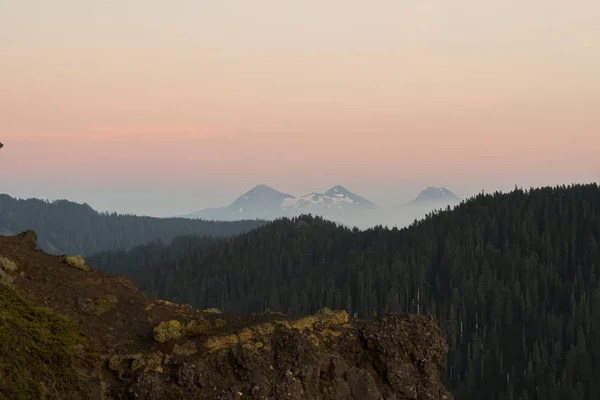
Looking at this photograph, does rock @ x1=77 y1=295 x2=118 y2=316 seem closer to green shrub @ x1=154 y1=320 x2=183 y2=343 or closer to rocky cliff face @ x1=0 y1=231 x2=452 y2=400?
rocky cliff face @ x1=0 y1=231 x2=452 y2=400

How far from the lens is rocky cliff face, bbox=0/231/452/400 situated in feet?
69.5

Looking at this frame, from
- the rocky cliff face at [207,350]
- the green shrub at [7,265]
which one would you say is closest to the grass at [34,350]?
the rocky cliff face at [207,350]

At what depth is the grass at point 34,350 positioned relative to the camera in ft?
60.4

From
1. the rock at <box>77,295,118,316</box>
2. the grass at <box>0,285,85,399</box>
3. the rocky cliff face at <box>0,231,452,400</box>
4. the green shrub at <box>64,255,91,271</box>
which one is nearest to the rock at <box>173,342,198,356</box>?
the rocky cliff face at <box>0,231,452,400</box>

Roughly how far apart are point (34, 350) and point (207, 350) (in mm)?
6987

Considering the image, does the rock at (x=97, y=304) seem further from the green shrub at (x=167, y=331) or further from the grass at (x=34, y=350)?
the green shrub at (x=167, y=331)

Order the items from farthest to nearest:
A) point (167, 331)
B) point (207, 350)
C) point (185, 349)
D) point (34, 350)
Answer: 1. point (167, 331)
2. point (207, 350)
3. point (185, 349)
4. point (34, 350)

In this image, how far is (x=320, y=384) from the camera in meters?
23.7

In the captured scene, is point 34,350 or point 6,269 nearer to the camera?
point 34,350

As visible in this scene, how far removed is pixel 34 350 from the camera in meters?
20.0

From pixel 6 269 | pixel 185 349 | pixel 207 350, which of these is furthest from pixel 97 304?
pixel 207 350

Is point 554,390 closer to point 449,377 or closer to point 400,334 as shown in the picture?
point 449,377

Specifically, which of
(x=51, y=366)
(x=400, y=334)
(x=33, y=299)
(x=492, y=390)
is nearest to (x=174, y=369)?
(x=51, y=366)

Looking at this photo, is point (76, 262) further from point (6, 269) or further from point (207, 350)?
point (207, 350)
